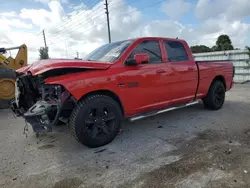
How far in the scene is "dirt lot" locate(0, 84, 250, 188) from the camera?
8.22 feet

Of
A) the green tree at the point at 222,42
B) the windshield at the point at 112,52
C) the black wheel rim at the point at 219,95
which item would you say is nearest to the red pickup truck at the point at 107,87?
the windshield at the point at 112,52

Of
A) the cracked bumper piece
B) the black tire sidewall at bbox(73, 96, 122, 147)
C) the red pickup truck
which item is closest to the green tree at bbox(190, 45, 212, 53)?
the red pickup truck

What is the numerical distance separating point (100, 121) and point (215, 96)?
365cm

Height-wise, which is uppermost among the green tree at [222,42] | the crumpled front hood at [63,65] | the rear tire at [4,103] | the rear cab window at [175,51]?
the green tree at [222,42]

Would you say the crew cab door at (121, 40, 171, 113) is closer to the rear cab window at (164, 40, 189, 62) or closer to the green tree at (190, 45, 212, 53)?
the rear cab window at (164, 40, 189, 62)

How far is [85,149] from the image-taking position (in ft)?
11.3

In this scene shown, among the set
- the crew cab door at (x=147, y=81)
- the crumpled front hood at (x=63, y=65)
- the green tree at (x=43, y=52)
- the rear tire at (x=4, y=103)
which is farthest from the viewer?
the green tree at (x=43, y=52)

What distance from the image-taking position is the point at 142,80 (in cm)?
380

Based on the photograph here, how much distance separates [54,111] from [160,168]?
1835 mm

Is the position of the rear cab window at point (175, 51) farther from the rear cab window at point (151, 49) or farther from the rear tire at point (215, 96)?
the rear tire at point (215, 96)

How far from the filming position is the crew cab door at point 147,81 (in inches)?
144

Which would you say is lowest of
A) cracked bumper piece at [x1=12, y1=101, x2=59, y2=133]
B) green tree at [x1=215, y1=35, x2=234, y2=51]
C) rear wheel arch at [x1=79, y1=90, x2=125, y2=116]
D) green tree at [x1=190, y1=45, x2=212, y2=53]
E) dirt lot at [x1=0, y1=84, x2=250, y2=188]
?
dirt lot at [x1=0, y1=84, x2=250, y2=188]

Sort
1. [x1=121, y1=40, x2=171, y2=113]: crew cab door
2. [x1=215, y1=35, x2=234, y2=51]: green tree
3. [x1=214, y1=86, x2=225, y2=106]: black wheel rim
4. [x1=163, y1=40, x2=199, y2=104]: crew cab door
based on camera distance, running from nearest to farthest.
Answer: [x1=121, y1=40, x2=171, y2=113]: crew cab door, [x1=163, y1=40, x2=199, y2=104]: crew cab door, [x1=214, y1=86, x2=225, y2=106]: black wheel rim, [x1=215, y1=35, x2=234, y2=51]: green tree

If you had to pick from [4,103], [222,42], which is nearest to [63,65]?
[4,103]
